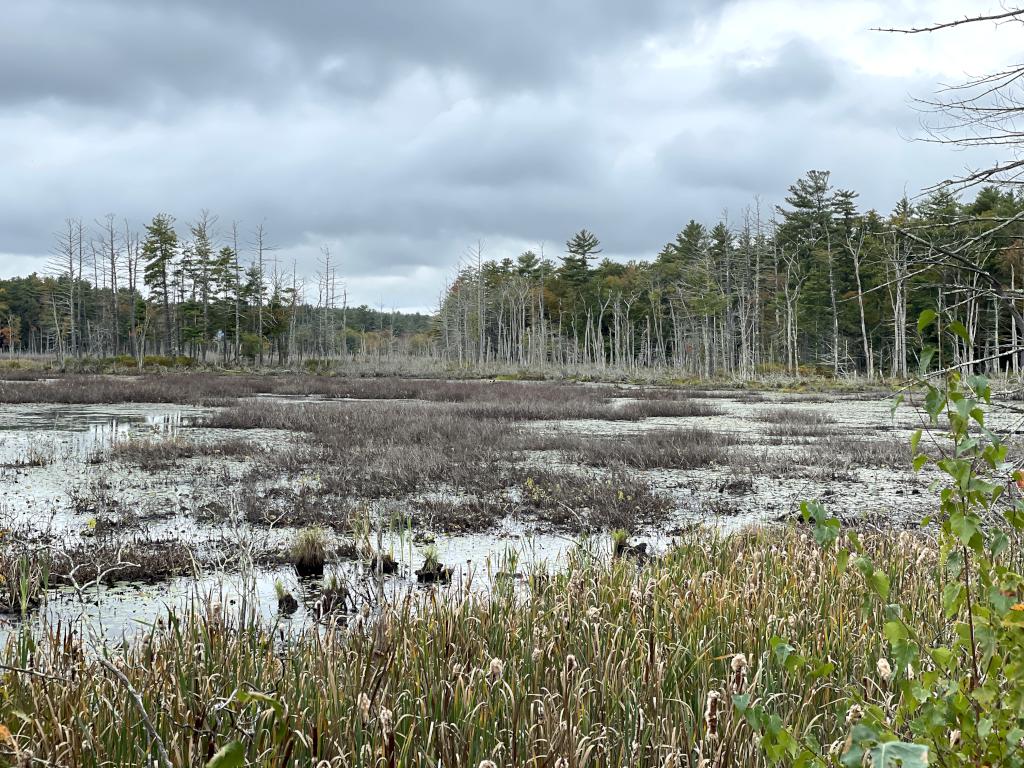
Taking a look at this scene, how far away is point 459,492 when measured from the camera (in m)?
9.16

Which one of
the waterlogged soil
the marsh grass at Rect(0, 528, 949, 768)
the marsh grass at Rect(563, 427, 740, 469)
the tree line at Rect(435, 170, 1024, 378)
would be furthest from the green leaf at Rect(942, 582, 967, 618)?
the tree line at Rect(435, 170, 1024, 378)

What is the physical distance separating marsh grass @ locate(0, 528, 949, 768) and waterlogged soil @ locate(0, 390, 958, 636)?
1.06 feet

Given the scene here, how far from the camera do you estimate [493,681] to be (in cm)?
313

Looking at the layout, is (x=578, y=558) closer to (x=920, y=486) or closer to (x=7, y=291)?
(x=920, y=486)

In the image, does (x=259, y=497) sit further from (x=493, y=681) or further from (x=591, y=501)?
(x=493, y=681)

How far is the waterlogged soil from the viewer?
16.4 ft

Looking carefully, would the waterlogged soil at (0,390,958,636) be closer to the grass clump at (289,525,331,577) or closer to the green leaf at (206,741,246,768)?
the grass clump at (289,525,331,577)

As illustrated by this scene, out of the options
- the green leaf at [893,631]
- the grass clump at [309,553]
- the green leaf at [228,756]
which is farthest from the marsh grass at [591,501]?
the green leaf at [228,756]

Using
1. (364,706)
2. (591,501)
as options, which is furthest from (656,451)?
(364,706)

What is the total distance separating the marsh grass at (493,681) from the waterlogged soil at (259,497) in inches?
12.7

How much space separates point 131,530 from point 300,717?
5.23 m

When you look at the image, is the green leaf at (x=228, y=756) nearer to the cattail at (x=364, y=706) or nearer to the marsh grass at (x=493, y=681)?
the marsh grass at (x=493, y=681)

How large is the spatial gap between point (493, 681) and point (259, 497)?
6.09 m

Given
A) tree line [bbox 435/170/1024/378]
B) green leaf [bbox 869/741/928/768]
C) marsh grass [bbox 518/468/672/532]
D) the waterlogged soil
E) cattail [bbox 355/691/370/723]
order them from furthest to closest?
1. tree line [bbox 435/170/1024/378]
2. marsh grass [bbox 518/468/672/532]
3. the waterlogged soil
4. cattail [bbox 355/691/370/723]
5. green leaf [bbox 869/741/928/768]
